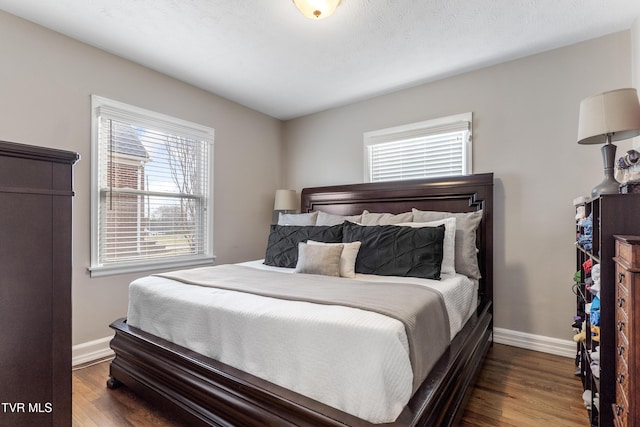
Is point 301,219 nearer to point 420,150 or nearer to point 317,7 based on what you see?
point 420,150

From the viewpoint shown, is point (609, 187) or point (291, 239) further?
point (291, 239)

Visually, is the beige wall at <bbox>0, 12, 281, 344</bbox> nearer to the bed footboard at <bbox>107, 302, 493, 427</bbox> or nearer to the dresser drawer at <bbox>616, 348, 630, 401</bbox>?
the bed footboard at <bbox>107, 302, 493, 427</bbox>

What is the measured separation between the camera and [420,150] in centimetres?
327

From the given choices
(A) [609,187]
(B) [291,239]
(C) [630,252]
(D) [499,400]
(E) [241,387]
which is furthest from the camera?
(B) [291,239]

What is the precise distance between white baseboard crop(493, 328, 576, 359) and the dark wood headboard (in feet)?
1.19

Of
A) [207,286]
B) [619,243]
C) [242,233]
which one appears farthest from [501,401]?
[242,233]

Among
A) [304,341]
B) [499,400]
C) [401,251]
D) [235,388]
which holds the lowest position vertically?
[499,400]

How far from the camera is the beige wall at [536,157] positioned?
2.46m

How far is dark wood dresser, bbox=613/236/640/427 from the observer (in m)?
1.05

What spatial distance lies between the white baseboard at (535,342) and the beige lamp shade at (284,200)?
2.57 m

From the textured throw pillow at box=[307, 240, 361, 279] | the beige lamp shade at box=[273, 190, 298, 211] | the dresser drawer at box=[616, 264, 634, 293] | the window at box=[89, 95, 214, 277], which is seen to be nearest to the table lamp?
the dresser drawer at box=[616, 264, 634, 293]

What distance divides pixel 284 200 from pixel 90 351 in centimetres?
239

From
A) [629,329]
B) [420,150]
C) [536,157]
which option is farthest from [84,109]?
[536,157]

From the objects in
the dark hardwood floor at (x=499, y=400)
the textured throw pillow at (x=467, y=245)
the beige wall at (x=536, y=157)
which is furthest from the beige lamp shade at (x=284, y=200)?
the dark hardwood floor at (x=499, y=400)
